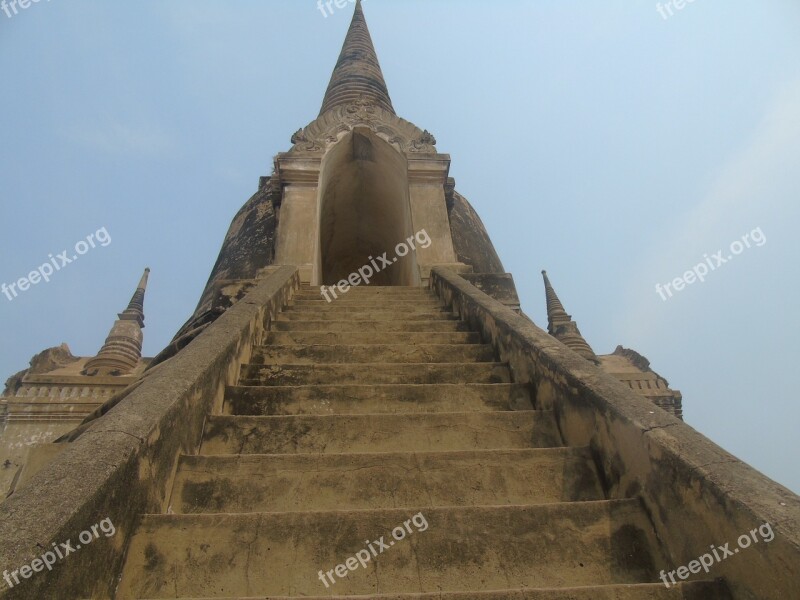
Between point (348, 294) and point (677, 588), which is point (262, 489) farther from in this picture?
point (348, 294)

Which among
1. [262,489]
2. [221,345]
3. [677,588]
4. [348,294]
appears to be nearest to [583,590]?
[677,588]

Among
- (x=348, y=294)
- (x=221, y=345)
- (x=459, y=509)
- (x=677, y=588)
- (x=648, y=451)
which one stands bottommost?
(x=677, y=588)

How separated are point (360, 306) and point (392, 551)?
13.2 feet

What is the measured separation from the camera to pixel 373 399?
362 centimetres

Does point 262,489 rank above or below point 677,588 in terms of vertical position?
above

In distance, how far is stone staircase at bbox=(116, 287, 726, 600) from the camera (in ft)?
6.83

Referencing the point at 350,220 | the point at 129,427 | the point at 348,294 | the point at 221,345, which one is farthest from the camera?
the point at 350,220

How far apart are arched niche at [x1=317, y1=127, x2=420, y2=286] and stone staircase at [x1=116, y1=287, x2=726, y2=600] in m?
4.41

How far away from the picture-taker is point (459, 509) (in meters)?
2.35

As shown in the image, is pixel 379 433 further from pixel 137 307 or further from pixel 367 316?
pixel 137 307

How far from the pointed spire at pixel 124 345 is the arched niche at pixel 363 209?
4.15 m

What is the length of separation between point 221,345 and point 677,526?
279cm

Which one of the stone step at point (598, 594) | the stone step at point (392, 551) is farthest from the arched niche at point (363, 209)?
the stone step at point (598, 594)

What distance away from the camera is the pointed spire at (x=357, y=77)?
13.7 m
